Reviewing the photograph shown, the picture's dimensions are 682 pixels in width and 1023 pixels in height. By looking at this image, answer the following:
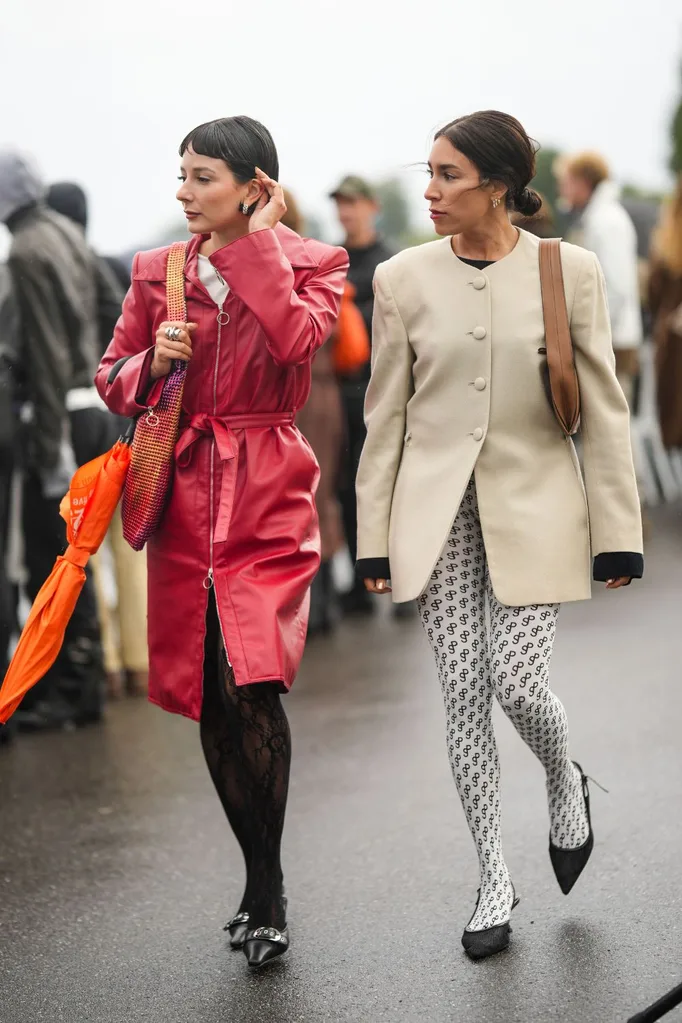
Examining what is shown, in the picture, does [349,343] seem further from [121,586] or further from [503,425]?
[503,425]

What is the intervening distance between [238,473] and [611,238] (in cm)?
644

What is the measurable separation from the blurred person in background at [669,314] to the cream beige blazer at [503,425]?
2.24 metres

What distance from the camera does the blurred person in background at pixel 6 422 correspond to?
716 cm

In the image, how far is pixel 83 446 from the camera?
24.5 feet

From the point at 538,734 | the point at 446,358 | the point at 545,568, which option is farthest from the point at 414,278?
the point at 538,734

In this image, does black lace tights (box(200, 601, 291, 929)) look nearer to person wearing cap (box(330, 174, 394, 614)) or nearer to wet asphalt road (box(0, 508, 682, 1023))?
wet asphalt road (box(0, 508, 682, 1023))

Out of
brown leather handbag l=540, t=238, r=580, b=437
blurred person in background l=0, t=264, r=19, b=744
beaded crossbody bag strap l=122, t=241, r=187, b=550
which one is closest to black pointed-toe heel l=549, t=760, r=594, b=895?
brown leather handbag l=540, t=238, r=580, b=437

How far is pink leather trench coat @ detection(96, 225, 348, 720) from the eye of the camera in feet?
14.5

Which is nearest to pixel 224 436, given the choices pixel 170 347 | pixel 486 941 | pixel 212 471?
pixel 212 471

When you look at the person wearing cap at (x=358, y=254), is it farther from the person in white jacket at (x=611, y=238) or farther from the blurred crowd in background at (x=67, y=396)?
the person in white jacket at (x=611, y=238)

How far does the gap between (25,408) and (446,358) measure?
3492mm

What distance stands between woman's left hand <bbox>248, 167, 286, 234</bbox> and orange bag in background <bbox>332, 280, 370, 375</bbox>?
4.56 m

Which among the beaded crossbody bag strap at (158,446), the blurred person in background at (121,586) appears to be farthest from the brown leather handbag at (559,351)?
the blurred person in background at (121,586)

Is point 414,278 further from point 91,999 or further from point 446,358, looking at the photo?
point 91,999
